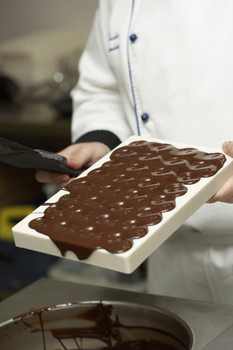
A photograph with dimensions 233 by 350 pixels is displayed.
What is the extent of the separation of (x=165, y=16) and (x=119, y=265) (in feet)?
2.38

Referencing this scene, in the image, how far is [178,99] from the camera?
1504mm

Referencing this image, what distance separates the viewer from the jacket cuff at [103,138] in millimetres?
1709

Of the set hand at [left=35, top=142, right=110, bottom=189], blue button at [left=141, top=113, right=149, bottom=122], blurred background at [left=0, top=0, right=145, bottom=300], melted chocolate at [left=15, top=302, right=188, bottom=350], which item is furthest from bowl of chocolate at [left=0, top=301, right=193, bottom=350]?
blurred background at [left=0, top=0, right=145, bottom=300]

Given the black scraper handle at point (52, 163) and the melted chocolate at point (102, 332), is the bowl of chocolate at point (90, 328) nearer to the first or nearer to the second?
the melted chocolate at point (102, 332)

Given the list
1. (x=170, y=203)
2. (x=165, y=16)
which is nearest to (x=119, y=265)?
(x=170, y=203)

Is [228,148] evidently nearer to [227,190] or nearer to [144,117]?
[227,190]

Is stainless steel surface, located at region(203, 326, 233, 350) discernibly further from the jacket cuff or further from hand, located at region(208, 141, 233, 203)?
the jacket cuff

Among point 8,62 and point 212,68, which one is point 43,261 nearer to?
point 8,62

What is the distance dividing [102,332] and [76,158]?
1.48 ft

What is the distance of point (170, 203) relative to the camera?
1.13 meters

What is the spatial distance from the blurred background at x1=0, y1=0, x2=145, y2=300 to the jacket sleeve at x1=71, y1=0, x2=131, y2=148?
0.87 m

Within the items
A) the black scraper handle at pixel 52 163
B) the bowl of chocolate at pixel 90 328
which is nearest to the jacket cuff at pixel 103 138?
the black scraper handle at pixel 52 163

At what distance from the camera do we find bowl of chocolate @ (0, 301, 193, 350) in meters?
1.20

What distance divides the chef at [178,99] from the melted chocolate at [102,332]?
36 cm
